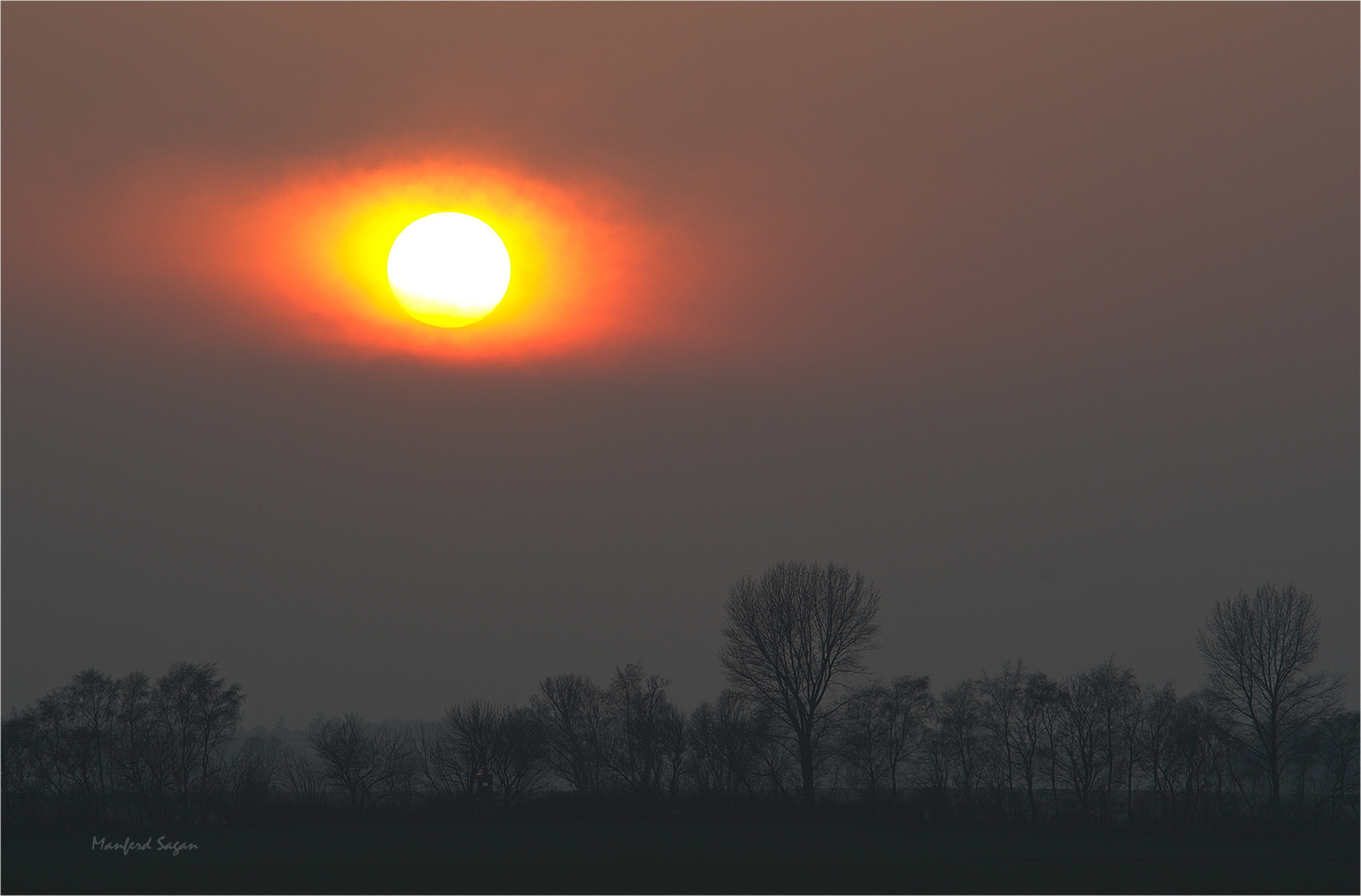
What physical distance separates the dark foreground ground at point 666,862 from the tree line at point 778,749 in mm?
8306

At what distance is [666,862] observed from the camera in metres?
41.8

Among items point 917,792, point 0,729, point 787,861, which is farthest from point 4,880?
point 0,729

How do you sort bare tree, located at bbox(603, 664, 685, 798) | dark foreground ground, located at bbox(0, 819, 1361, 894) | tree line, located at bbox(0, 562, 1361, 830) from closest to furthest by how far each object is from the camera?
dark foreground ground, located at bbox(0, 819, 1361, 894) → tree line, located at bbox(0, 562, 1361, 830) → bare tree, located at bbox(603, 664, 685, 798)

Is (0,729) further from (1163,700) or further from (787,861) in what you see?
(1163,700)

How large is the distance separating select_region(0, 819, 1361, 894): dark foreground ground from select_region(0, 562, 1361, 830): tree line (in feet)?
27.3

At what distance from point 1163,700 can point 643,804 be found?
60.9 m

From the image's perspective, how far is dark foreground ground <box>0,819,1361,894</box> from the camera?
34.8 metres

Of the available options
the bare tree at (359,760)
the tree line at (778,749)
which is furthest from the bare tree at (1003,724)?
the bare tree at (359,760)

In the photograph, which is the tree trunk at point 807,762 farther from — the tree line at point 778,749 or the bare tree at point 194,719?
the bare tree at point 194,719

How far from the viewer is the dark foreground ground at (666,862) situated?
34.8m

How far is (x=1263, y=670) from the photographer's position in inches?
3105

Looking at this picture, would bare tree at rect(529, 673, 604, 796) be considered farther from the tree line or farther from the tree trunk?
the tree trunk

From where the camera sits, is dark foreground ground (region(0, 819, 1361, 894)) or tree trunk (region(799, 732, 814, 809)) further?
tree trunk (region(799, 732, 814, 809))

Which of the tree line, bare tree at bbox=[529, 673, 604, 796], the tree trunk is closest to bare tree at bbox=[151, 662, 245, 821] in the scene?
the tree line
